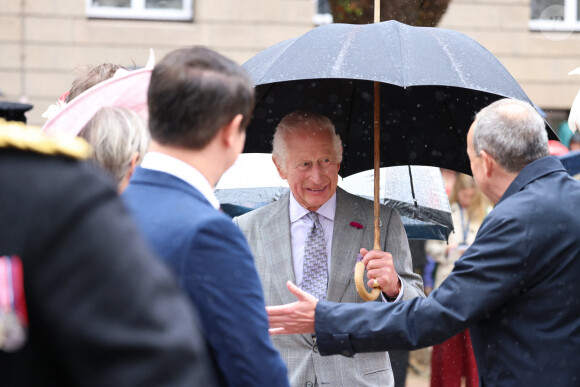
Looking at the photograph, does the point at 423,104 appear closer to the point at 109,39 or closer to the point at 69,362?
the point at 69,362

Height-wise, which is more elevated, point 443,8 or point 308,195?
point 443,8

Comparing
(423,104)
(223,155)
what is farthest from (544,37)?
(223,155)

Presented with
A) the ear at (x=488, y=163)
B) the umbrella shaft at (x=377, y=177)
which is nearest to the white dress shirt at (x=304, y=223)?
the umbrella shaft at (x=377, y=177)

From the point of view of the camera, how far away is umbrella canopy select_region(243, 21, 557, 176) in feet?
11.5

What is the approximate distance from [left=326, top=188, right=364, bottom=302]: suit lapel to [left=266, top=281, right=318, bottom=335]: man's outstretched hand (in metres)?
0.47

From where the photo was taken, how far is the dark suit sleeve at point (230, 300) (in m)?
1.96

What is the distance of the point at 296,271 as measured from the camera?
3.84 metres

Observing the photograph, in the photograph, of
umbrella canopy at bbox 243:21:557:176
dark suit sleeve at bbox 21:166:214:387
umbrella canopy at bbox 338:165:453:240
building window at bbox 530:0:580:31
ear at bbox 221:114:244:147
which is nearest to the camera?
dark suit sleeve at bbox 21:166:214:387

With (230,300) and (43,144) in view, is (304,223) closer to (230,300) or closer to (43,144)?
(230,300)

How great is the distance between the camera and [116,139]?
2.70 m

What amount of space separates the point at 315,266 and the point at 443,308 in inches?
32.9

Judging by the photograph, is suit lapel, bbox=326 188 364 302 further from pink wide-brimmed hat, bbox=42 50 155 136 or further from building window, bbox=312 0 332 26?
building window, bbox=312 0 332 26

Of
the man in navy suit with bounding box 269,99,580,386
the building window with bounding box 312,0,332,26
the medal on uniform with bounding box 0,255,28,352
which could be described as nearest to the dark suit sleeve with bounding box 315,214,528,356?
the man in navy suit with bounding box 269,99,580,386

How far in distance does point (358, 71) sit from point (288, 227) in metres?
0.86
